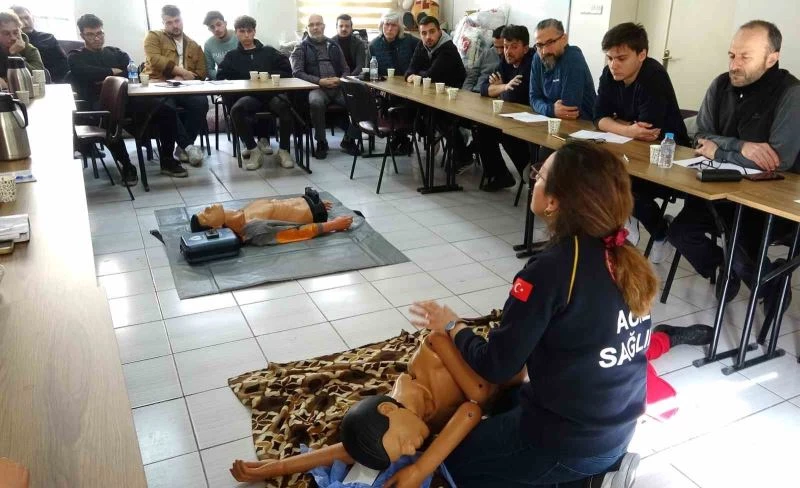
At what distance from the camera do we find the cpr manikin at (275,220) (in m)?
3.61

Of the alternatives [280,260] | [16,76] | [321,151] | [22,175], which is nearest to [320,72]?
A: [321,151]

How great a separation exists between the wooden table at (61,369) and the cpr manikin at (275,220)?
67.7 inches

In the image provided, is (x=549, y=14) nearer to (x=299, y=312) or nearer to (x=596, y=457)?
(x=299, y=312)

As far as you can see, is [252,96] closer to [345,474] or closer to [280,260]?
[280,260]

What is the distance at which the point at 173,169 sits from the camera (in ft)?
16.6

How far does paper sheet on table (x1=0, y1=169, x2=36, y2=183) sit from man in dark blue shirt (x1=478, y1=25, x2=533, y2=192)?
3.08m

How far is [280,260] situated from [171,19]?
3364 millimetres

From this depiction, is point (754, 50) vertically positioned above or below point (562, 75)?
above

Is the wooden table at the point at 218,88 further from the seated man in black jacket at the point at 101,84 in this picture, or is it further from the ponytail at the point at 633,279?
the ponytail at the point at 633,279

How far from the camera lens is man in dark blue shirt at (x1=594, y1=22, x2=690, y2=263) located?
10.1 feet

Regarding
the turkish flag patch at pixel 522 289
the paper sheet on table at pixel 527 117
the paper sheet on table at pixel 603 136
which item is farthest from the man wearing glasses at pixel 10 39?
the turkish flag patch at pixel 522 289

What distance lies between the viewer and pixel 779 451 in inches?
78.0

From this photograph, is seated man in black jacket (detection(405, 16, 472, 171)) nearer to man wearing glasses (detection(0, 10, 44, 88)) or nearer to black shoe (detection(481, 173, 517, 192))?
black shoe (detection(481, 173, 517, 192))

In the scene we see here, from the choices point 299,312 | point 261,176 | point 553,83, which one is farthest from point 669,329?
point 261,176
